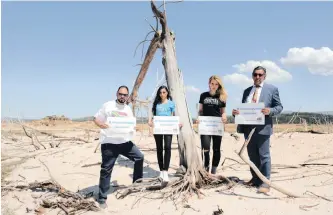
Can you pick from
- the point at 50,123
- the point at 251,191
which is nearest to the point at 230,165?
the point at 251,191

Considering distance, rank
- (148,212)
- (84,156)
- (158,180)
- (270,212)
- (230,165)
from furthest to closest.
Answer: (84,156), (230,165), (158,180), (148,212), (270,212)

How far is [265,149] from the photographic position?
5.08m

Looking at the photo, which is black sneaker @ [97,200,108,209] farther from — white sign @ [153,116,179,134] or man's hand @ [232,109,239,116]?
man's hand @ [232,109,239,116]

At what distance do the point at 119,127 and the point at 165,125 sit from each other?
715 millimetres

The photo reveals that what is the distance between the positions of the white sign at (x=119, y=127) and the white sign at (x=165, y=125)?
16.3 inches

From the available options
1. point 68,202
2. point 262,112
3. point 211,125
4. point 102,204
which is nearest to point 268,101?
point 262,112

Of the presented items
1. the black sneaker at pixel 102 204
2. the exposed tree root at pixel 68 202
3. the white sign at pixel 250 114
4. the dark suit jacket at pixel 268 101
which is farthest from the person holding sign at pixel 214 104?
the exposed tree root at pixel 68 202

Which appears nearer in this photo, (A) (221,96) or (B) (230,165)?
(A) (221,96)

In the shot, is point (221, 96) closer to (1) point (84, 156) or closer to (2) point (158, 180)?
(2) point (158, 180)

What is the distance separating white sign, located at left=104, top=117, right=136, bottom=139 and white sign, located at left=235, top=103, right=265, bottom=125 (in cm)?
166

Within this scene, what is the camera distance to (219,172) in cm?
688

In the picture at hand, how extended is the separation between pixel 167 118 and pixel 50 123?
32.0 m

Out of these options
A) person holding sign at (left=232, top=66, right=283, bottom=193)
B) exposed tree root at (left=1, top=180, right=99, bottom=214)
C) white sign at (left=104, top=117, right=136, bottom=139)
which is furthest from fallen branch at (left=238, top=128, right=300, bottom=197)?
exposed tree root at (left=1, top=180, right=99, bottom=214)

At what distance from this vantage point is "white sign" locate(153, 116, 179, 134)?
205 inches
